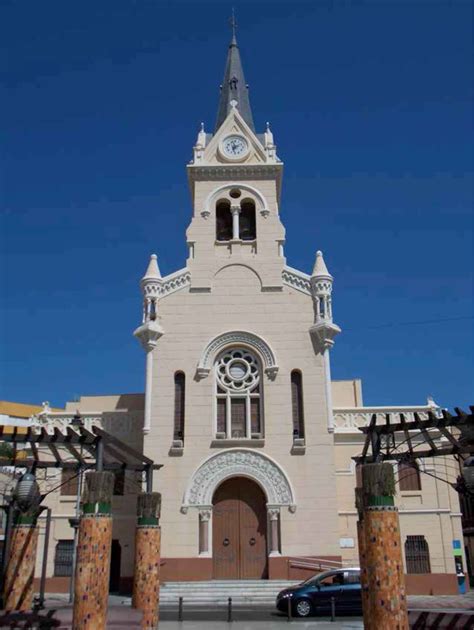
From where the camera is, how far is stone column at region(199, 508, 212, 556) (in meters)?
28.4

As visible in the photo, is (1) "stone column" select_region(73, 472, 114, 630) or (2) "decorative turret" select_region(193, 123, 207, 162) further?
(2) "decorative turret" select_region(193, 123, 207, 162)

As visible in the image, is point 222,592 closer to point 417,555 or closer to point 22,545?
point 417,555

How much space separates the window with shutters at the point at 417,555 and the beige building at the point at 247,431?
4 centimetres

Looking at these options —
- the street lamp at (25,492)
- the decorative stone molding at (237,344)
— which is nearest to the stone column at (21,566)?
the street lamp at (25,492)

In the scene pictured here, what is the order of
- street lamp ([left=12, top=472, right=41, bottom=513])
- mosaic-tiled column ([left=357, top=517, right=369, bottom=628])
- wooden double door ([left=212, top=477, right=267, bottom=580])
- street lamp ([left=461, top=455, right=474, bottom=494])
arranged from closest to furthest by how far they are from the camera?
mosaic-tiled column ([left=357, top=517, right=369, bottom=628]), street lamp ([left=461, top=455, right=474, bottom=494]), street lamp ([left=12, top=472, right=41, bottom=513]), wooden double door ([left=212, top=477, right=267, bottom=580])

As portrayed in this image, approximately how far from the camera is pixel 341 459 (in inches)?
1228

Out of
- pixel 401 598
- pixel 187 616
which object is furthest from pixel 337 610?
pixel 401 598

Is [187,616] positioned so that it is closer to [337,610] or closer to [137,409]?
[337,610]

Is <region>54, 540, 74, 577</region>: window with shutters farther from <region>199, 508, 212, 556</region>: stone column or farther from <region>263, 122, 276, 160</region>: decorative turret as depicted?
<region>263, 122, 276, 160</region>: decorative turret

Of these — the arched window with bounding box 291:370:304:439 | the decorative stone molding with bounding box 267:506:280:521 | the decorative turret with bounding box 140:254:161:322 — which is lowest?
the decorative stone molding with bounding box 267:506:280:521

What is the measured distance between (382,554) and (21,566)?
31.8 feet

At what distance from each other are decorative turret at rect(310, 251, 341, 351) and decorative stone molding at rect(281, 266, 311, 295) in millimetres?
301

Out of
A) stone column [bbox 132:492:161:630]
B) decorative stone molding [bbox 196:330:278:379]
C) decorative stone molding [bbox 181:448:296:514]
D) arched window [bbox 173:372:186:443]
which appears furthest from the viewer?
decorative stone molding [bbox 196:330:278:379]

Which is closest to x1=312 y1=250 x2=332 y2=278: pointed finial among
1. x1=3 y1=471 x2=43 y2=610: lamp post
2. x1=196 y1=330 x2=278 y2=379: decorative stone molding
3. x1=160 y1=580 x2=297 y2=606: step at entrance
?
x1=196 y1=330 x2=278 y2=379: decorative stone molding
